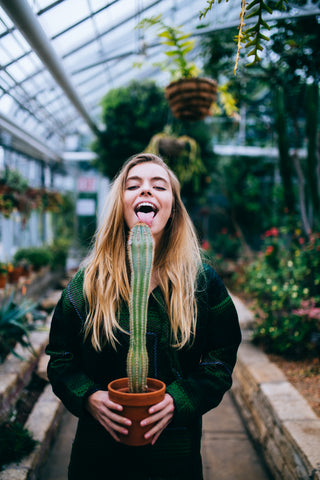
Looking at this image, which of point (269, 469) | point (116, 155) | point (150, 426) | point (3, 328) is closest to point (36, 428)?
point (3, 328)

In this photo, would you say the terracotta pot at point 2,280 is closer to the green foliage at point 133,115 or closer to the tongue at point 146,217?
the green foliage at point 133,115

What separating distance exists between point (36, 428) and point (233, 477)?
136 cm

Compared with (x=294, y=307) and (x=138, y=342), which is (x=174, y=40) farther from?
(x=294, y=307)

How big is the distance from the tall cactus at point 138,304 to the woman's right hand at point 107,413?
0.08m

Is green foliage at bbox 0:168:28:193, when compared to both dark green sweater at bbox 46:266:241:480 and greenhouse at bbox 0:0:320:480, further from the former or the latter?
dark green sweater at bbox 46:266:241:480

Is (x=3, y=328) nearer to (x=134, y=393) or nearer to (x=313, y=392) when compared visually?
(x=134, y=393)

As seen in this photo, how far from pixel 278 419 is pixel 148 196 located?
1.79m

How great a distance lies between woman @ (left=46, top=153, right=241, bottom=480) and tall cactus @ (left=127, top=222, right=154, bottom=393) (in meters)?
0.14

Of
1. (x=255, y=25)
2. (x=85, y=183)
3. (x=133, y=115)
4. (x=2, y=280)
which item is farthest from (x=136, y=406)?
(x=85, y=183)

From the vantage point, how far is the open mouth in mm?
1190

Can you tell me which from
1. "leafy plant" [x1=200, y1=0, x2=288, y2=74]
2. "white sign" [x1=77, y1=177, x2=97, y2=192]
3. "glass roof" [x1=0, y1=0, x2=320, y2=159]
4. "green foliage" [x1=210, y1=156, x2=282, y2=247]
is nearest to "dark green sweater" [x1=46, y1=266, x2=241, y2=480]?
"leafy plant" [x1=200, y1=0, x2=288, y2=74]

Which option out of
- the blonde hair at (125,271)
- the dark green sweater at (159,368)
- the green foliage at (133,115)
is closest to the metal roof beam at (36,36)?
the blonde hair at (125,271)

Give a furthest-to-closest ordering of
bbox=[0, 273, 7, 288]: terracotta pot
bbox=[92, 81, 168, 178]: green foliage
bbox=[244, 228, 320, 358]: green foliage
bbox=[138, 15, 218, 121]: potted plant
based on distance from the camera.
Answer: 1. bbox=[92, 81, 168, 178]: green foliage
2. bbox=[0, 273, 7, 288]: terracotta pot
3. bbox=[244, 228, 320, 358]: green foliage
4. bbox=[138, 15, 218, 121]: potted plant

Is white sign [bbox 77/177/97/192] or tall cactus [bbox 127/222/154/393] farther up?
white sign [bbox 77/177/97/192]
